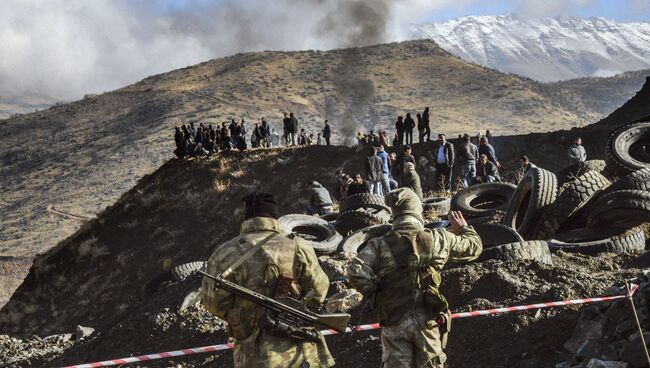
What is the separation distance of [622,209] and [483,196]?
5.02m

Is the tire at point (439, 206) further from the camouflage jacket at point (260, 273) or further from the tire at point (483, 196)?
the camouflage jacket at point (260, 273)

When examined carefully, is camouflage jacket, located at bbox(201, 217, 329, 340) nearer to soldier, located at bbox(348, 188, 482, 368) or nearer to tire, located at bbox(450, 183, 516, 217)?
soldier, located at bbox(348, 188, 482, 368)

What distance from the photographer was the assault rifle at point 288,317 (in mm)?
5324

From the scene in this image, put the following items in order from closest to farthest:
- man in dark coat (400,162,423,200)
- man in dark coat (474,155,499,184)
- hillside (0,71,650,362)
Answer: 1. hillside (0,71,650,362)
2. man in dark coat (400,162,423,200)
3. man in dark coat (474,155,499,184)

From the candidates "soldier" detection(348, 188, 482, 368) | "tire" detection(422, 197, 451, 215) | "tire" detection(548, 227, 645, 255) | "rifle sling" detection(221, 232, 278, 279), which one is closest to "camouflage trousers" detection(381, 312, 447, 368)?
"soldier" detection(348, 188, 482, 368)

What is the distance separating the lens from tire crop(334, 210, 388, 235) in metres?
16.5

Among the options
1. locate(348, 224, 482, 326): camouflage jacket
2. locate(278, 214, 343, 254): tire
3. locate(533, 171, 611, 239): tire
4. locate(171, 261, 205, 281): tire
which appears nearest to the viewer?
locate(348, 224, 482, 326): camouflage jacket

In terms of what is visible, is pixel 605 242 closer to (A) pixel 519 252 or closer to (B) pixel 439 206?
(A) pixel 519 252

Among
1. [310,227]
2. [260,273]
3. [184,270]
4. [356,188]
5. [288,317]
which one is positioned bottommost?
[184,270]

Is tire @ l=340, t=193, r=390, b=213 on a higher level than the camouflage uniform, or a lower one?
lower

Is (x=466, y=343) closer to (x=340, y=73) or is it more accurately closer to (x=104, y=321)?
(x=104, y=321)

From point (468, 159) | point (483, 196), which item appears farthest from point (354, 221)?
point (468, 159)

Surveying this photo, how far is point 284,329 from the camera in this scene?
5.38m

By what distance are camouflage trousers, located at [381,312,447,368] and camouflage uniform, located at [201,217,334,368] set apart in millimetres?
591
